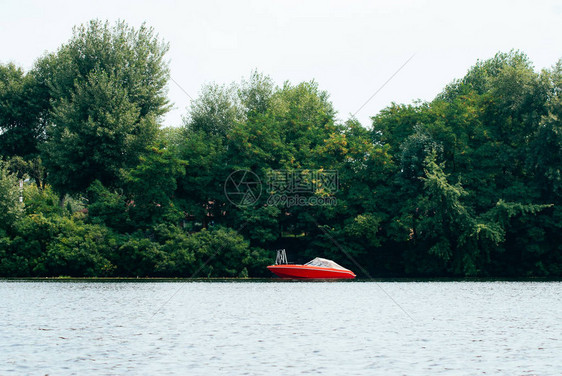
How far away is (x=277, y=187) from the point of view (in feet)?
209

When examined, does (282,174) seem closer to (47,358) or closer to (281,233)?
(281,233)

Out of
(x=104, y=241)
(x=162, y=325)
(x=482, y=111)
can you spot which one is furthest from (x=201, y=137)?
(x=162, y=325)

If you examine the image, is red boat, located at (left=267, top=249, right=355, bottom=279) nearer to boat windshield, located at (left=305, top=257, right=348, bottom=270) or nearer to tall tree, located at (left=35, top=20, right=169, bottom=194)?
boat windshield, located at (left=305, top=257, right=348, bottom=270)

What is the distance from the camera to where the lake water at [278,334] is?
654 inches

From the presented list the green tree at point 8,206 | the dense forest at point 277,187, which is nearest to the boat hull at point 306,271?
the dense forest at point 277,187

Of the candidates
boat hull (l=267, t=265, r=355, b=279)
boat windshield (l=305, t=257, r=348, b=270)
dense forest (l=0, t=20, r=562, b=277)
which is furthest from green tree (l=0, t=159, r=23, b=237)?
boat windshield (l=305, t=257, r=348, b=270)

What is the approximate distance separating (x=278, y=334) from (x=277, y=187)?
41.8 m

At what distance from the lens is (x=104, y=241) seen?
5850 cm

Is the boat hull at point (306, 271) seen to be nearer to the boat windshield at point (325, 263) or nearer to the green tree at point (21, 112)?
the boat windshield at point (325, 263)

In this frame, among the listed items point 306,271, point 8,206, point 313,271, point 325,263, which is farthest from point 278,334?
point 8,206

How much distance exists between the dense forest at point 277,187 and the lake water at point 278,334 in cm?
2026

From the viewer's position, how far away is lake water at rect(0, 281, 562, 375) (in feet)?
54.5

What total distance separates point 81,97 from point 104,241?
15483 mm

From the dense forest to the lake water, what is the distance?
20260 mm
